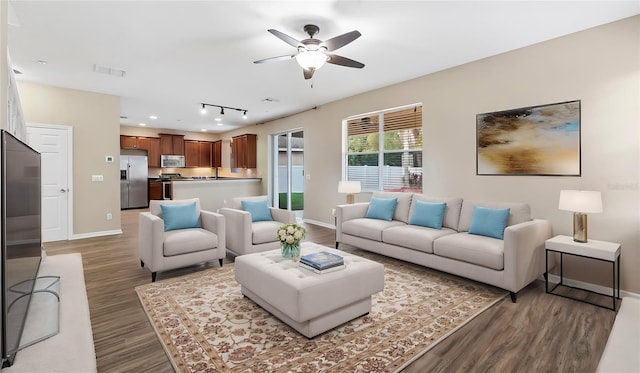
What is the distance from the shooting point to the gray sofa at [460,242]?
2.94 m

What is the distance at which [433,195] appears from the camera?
471cm

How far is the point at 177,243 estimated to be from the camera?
3445 mm

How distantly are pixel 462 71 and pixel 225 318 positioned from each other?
4235mm

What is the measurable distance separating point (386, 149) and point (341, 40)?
3015 millimetres

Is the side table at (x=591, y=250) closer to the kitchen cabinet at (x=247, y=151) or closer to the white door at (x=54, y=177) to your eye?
the white door at (x=54, y=177)

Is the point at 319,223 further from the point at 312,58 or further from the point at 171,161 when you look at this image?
the point at 171,161

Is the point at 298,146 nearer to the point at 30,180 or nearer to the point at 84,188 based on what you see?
the point at 84,188

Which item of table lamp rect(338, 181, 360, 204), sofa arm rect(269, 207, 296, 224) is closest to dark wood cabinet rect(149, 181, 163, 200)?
sofa arm rect(269, 207, 296, 224)

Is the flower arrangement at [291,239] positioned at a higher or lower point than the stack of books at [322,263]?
higher

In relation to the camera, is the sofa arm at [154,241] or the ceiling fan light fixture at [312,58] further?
the sofa arm at [154,241]

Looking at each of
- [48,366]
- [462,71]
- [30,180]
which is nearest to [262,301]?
[48,366]

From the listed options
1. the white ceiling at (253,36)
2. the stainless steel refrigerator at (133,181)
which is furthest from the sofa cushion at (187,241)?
the stainless steel refrigerator at (133,181)

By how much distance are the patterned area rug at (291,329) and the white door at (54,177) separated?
345 centimetres

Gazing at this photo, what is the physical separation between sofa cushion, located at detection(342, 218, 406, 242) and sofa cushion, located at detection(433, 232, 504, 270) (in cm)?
85
